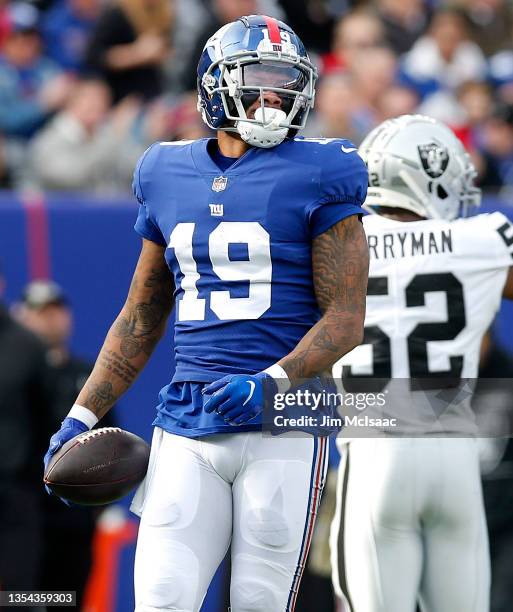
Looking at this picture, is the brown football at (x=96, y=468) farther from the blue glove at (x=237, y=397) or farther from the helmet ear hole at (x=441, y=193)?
the helmet ear hole at (x=441, y=193)

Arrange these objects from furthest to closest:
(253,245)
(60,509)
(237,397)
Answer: (60,509) → (253,245) → (237,397)

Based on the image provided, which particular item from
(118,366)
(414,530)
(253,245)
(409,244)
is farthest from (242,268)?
(414,530)

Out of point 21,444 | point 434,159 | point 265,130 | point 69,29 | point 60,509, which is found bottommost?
point 60,509

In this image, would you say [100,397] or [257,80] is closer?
[257,80]

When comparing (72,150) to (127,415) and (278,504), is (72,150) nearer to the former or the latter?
(127,415)

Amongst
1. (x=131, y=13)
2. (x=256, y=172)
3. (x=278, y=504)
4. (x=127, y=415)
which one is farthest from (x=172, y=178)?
(x=131, y=13)

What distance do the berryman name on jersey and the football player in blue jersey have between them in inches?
32.2

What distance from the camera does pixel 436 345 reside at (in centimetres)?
453

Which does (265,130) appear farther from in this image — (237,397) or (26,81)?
(26,81)

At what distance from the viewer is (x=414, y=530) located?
14.6 ft

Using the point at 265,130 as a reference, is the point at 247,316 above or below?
below

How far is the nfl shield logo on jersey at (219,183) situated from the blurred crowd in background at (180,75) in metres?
3.82

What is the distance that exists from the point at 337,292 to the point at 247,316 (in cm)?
25

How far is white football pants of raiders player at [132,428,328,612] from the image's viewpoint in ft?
11.6
